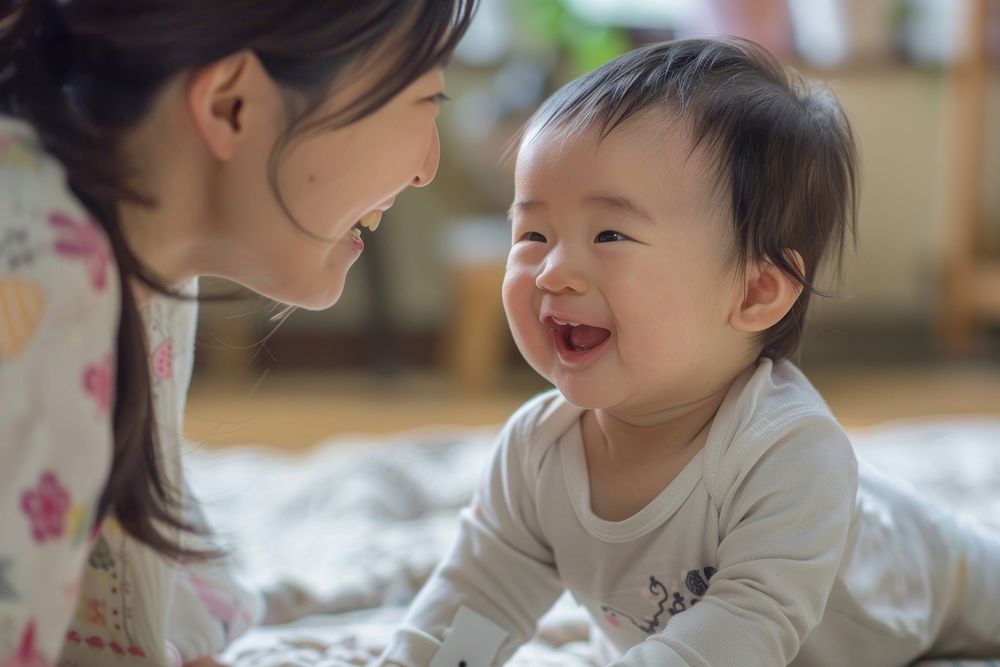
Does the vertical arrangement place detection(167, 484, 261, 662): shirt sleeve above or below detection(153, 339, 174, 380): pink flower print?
below

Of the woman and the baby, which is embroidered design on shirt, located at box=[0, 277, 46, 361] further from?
the baby

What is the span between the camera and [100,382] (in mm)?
660

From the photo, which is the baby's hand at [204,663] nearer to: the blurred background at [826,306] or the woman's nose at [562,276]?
the woman's nose at [562,276]

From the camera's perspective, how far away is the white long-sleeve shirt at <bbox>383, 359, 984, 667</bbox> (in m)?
0.84

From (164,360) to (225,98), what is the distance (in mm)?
309

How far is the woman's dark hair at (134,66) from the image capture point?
28.4 inches

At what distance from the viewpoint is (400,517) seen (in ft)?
5.05

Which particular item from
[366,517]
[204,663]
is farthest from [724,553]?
[366,517]

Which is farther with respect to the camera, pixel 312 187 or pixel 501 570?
pixel 501 570

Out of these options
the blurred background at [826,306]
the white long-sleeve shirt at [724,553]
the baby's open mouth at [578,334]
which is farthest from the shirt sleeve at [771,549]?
the blurred background at [826,306]

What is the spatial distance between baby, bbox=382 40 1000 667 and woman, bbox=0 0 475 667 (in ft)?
0.47

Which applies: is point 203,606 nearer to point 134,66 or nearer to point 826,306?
point 134,66

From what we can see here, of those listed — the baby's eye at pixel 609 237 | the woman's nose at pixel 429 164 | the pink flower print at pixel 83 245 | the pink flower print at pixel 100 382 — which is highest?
the pink flower print at pixel 83 245

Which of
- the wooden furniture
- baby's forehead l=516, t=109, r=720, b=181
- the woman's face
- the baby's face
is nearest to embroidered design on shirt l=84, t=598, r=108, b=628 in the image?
the woman's face
